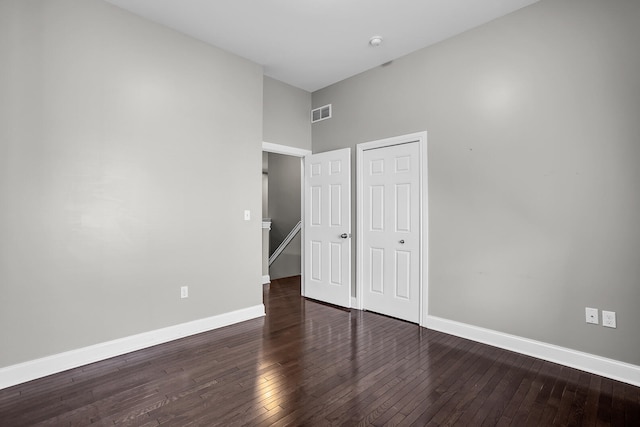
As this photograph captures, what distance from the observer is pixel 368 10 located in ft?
9.28

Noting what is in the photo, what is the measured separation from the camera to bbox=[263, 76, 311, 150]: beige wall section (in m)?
4.20

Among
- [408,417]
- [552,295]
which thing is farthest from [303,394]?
[552,295]

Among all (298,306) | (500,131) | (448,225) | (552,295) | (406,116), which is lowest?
(298,306)

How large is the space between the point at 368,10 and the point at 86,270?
3360 millimetres

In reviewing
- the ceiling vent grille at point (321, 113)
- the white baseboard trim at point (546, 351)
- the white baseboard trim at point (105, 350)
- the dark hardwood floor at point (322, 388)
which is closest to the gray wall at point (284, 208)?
the ceiling vent grille at point (321, 113)

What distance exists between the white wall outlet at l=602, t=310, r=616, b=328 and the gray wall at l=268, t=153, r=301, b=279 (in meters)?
4.84

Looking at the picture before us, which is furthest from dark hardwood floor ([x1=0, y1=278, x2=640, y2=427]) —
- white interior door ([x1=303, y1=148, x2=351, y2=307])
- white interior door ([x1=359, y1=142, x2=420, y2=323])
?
white interior door ([x1=303, y1=148, x2=351, y2=307])

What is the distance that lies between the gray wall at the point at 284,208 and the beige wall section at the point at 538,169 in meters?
3.58

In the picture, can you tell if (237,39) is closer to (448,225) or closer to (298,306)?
(448,225)

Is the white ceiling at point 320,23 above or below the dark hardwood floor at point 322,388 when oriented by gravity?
above

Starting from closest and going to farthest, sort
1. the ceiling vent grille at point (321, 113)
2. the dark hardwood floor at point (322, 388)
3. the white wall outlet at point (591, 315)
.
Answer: the dark hardwood floor at point (322, 388) < the white wall outlet at point (591, 315) < the ceiling vent grille at point (321, 113)

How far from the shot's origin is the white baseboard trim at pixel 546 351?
2.30 meters

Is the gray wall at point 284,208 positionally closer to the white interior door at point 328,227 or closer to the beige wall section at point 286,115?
the white interior door at point 328,227

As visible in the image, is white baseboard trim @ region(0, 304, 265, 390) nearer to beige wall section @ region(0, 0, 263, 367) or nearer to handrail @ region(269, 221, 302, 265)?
beige wall section @ region(0, 0, 263, 367)
